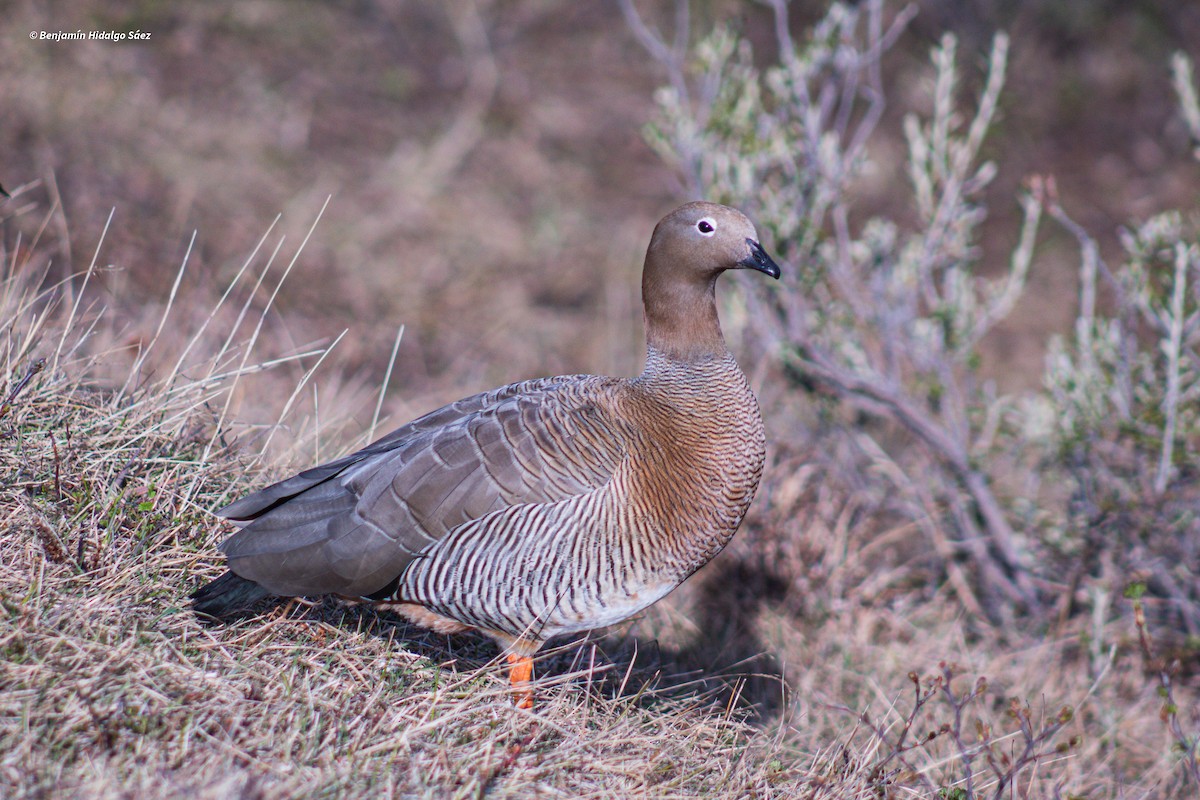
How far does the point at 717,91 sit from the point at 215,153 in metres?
5.49

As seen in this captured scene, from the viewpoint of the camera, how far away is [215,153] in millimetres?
9688

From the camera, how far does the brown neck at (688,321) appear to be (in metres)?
3.88

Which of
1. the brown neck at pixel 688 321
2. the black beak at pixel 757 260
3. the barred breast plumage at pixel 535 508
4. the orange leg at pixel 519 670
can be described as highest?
the black beak at pixel 757 260

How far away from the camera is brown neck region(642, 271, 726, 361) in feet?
12.7

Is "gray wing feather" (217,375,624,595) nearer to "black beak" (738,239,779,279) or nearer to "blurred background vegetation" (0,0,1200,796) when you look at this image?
"black beak" (738,239,779,279)

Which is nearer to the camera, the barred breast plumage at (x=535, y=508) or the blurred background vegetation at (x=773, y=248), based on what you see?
the barred breast plumage at (x=535, y=508)

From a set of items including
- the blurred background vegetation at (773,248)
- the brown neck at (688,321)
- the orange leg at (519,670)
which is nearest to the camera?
the orange leg at (519,670)

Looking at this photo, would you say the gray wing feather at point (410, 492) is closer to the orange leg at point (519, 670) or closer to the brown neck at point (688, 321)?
the brown neck at point (688, 321)

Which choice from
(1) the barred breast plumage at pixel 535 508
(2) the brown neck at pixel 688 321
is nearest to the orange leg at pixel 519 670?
(1) the barred breast plumage at pixel 535 508

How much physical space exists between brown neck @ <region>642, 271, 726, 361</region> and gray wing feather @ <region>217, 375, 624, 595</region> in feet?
1.23

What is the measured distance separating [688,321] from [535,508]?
2.90 feet

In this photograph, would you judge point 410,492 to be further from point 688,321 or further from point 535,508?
point 688,321

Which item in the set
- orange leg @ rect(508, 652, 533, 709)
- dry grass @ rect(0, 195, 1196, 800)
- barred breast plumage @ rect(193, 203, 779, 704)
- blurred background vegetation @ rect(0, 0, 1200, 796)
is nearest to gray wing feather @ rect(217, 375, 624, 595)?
barred breast plumage @ rect(193, 203, 779, 704)

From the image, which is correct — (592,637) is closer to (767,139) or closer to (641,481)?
(641,481)
